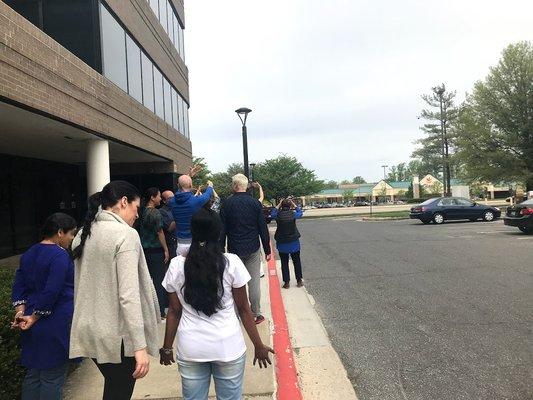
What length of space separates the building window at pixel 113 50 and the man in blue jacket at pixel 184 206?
6.58 meters

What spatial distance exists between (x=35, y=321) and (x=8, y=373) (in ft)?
3.25

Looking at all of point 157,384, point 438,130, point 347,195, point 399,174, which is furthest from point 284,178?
point 399,174

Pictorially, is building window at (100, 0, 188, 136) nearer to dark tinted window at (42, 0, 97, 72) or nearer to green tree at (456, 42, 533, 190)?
dark tinted window at (42, 0, 97, 72)

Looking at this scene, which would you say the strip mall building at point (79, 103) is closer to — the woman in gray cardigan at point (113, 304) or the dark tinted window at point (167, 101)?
the dark tinted window at point (167, 101)

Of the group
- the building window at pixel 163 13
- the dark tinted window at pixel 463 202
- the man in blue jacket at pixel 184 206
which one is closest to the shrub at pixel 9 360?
the man in blue jacket at pixel 184 206

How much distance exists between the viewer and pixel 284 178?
54344 mm

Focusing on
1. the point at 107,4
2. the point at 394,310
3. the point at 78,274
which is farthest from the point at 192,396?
the point at 107,4

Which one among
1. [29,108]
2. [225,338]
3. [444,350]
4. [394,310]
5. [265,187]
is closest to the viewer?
[225,338]

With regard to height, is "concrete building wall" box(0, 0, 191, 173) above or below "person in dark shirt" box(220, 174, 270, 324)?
above

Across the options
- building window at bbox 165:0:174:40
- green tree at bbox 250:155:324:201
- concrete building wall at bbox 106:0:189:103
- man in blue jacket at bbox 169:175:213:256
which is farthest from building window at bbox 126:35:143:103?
green tree at bbox 250:155:324:201

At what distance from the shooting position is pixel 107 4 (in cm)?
1095

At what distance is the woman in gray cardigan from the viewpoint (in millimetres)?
2408

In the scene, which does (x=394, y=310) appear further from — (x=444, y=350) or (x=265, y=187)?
(x=265, y=187)

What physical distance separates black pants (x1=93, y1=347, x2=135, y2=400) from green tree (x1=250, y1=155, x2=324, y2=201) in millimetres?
49955
